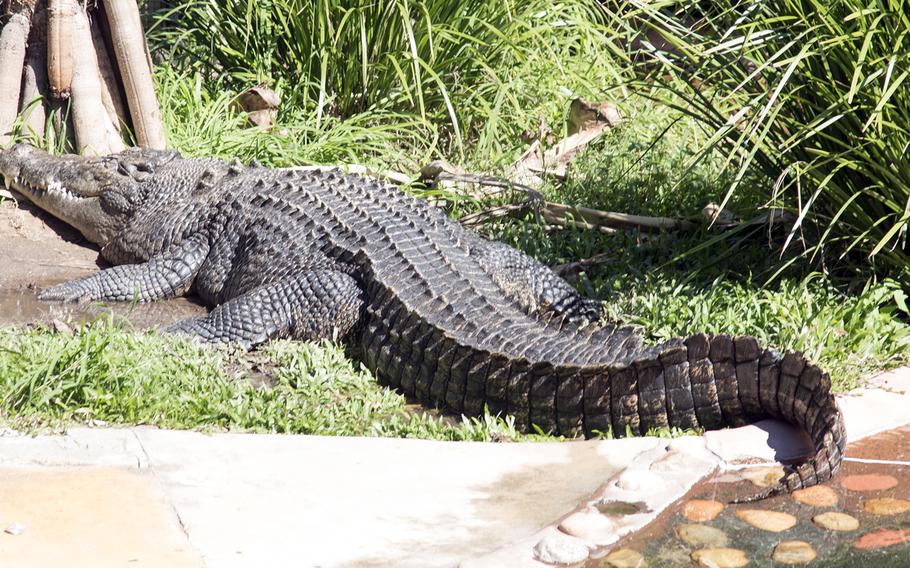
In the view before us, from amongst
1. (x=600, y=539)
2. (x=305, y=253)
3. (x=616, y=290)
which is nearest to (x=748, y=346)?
(x=600, y=539)

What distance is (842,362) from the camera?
13.0ft

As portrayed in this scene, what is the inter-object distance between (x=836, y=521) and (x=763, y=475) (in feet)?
0.90

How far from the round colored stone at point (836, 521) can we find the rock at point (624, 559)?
0.58m

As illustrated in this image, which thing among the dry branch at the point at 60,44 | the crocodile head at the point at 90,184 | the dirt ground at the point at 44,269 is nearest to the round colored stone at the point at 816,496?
the dirt ground at the point at 44,269

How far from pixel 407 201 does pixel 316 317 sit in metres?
0.96

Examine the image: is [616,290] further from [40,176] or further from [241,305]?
[40,176]

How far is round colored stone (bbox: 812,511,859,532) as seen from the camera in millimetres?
3002

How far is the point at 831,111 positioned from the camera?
4383 mm

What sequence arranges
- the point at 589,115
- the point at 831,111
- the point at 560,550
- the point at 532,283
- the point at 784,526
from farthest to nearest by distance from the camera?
the point at 589,115, the point at 532,283, the point at 831,111, the point at 784,526, the point at 560,550

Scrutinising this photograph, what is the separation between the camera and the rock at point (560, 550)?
271 cm

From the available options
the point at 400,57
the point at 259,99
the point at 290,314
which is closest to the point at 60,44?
the point at 259,99

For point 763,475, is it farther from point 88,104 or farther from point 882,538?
point 88,104

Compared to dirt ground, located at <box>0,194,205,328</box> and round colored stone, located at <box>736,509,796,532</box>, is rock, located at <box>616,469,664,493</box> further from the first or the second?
dirt ground, located at <box>0,194,205,328</box>

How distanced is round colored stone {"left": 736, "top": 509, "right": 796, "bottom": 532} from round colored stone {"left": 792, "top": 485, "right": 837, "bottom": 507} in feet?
0.33
